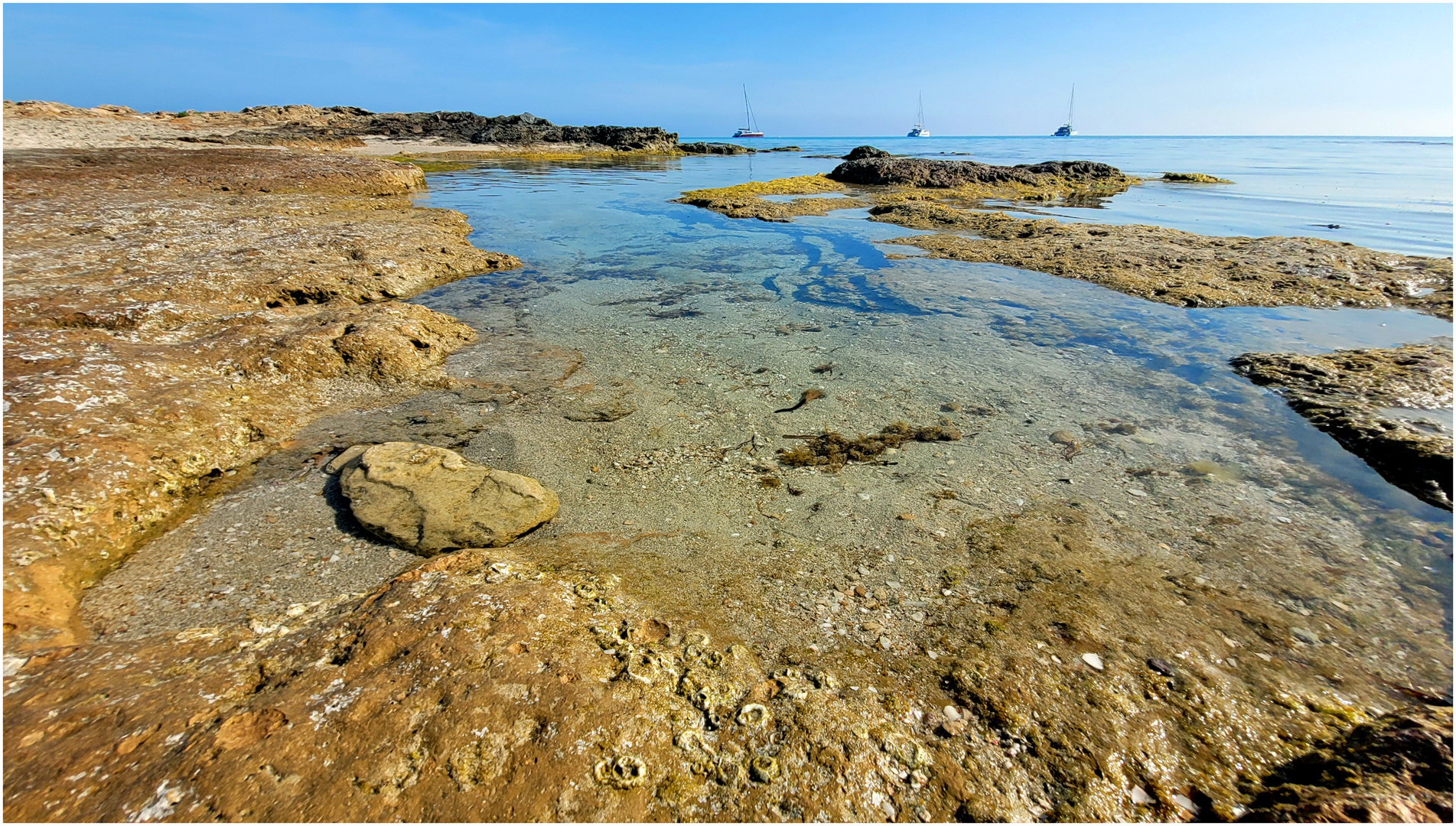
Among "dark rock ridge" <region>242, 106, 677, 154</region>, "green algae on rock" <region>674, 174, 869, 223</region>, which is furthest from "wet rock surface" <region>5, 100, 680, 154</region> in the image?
"green algae on rock" <region>674, 174, 869, 223</region>

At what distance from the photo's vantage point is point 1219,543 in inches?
162

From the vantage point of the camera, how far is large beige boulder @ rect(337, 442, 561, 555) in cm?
398

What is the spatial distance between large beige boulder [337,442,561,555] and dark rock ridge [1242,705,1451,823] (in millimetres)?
4319

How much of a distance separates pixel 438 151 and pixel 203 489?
48.0 metres

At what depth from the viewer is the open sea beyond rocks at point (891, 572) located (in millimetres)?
2355

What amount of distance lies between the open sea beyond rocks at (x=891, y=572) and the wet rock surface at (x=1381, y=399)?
8.7 inches

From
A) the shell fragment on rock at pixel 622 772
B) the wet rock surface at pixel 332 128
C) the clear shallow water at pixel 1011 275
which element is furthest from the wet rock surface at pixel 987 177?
the wet rock surface at pixel 332 128

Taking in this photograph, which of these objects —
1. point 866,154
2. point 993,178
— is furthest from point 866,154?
point 993,178

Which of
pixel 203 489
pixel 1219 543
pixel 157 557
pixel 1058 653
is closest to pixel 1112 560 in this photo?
pixel 1219 543

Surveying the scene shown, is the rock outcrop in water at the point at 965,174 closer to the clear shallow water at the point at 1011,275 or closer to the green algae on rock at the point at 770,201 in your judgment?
the green algae on rock at the point at 770,201

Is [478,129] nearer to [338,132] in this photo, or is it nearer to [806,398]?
[338,132]

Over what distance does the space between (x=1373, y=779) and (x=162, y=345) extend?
9.83 metres

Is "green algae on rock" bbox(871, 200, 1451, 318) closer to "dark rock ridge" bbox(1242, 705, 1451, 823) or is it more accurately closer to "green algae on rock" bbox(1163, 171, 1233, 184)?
"dark rock ridge" bbox(1242, 705, 1451, 823)

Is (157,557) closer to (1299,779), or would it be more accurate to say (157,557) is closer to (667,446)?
(667,446)
